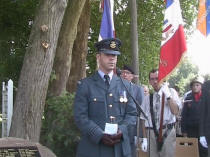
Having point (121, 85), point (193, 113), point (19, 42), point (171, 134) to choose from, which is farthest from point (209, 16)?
point (19, 42)

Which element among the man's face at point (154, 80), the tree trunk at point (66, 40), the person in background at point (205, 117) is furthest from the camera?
the tree trunk at point (66, 40)

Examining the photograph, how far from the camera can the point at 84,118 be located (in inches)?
178

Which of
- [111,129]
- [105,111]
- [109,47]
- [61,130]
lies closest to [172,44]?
[61,130]

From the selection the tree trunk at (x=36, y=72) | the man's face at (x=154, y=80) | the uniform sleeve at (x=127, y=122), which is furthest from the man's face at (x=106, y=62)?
the tree trunk at (x=36, y=72)

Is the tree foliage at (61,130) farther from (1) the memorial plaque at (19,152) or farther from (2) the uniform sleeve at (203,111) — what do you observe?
(1) the memorial plaque at (19,152)

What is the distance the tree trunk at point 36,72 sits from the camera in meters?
6.91

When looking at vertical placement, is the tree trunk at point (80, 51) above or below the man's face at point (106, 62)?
above

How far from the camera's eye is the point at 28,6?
578 inches

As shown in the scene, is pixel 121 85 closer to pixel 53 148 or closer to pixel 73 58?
pixel 53 148

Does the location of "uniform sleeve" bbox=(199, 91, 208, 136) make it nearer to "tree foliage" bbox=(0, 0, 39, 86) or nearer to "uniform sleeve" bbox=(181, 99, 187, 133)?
"uniform sleeve" bbox=(181, 99, 187, 133)

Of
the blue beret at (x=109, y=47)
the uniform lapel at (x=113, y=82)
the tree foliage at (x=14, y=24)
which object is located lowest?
the uniform lapel at (x=113, y=82)

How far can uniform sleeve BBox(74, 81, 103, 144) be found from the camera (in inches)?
175

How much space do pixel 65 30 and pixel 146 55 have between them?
955cm

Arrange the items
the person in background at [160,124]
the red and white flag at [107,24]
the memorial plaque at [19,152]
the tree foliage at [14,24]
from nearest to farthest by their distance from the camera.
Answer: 1. the memorial plaque at [19,152]
2. the person in background at [160,124]
3. the red and white flag at [107,24]
4. the tree foliage at [14,24]
